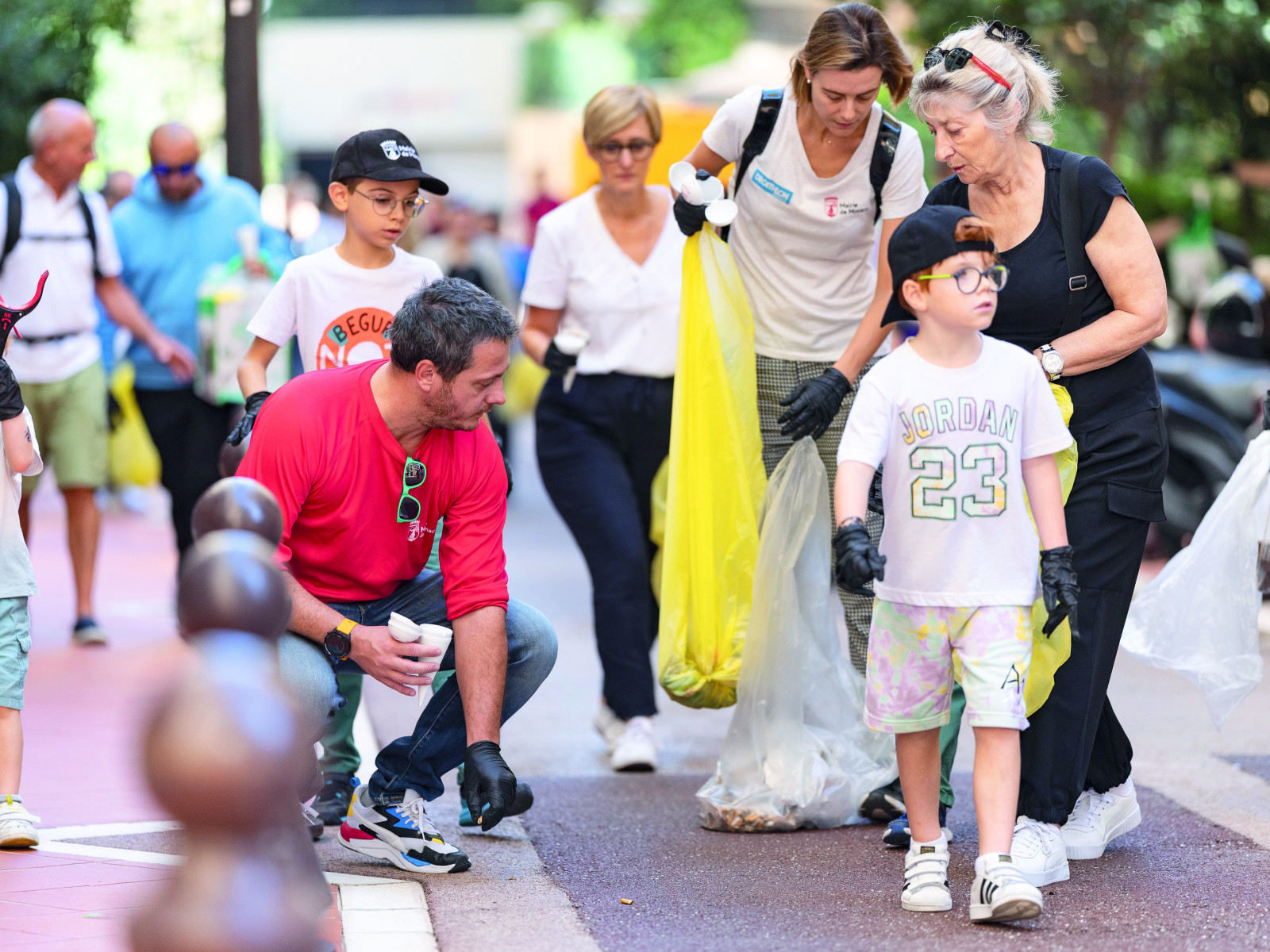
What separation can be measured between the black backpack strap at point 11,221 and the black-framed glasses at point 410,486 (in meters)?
3.67

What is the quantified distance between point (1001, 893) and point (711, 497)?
158 cm

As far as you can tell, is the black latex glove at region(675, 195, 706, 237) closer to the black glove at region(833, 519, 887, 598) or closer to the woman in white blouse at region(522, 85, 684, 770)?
the woman in white blouse at region(522, 85, 684, 770)

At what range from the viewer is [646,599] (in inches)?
215

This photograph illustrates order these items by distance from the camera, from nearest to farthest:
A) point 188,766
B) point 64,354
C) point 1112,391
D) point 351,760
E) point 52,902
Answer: point 188,766 < point 52,902 < point 1112,391 < point 351,760 < point 64,354

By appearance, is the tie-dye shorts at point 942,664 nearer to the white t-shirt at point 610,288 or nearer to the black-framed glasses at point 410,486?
the black-framed glasses at point 410,486

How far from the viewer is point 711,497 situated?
15.6ft

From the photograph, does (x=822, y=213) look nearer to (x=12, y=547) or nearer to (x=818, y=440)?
(x=818, y=440)

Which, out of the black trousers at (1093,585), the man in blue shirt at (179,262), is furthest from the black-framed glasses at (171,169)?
the black trousers at (1093,585)

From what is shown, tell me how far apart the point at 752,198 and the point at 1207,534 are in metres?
1.57

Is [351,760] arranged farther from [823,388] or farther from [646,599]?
[823,388]

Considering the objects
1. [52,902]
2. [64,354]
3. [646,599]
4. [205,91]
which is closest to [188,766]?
[52,902]

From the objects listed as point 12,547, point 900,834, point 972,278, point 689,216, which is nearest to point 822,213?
point 689,216

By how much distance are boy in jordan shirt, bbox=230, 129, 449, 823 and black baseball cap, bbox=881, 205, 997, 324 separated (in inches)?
61.8

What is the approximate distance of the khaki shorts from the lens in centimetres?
711
